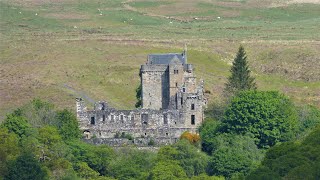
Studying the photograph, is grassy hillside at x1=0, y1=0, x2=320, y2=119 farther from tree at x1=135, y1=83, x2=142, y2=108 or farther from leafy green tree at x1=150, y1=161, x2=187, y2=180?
leafy green tree at x1=150, y1=161, x2=187, y2=180

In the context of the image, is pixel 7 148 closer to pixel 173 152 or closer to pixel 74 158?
pixel 74 158

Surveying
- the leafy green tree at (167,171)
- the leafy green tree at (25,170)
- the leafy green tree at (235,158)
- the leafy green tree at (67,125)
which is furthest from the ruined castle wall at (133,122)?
the leafy green tree at (25,170)

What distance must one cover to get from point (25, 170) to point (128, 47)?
6880cm

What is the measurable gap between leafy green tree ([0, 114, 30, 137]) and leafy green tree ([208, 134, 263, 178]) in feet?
46.5

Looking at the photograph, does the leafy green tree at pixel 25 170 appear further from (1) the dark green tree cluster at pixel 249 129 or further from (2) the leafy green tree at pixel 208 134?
(2) the leafy green tree at pixel 208 134

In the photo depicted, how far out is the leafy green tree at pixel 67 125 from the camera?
92.7 metres

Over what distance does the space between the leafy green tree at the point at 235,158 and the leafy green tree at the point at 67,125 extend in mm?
11279

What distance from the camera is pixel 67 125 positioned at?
9375cm

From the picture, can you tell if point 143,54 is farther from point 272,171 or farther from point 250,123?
point 272,171

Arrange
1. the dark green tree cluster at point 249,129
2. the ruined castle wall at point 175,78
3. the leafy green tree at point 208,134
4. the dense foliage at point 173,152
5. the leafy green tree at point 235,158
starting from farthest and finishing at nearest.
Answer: the ruined castle wall at point 175,78, the leafy green tree at point 208,134, the dark green tree cluster at point 249,129, the leafy green tree at point 235,158, the dense foliage at point 173,152

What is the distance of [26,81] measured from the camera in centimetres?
12738

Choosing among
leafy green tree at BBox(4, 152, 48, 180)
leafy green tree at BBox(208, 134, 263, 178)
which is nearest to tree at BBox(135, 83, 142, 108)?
leafy green tree at BBox(208, 134, 263, 178)

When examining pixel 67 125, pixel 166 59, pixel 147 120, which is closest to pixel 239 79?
pixel 166 59

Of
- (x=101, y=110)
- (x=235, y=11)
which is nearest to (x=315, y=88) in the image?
(x=101, y=110)
